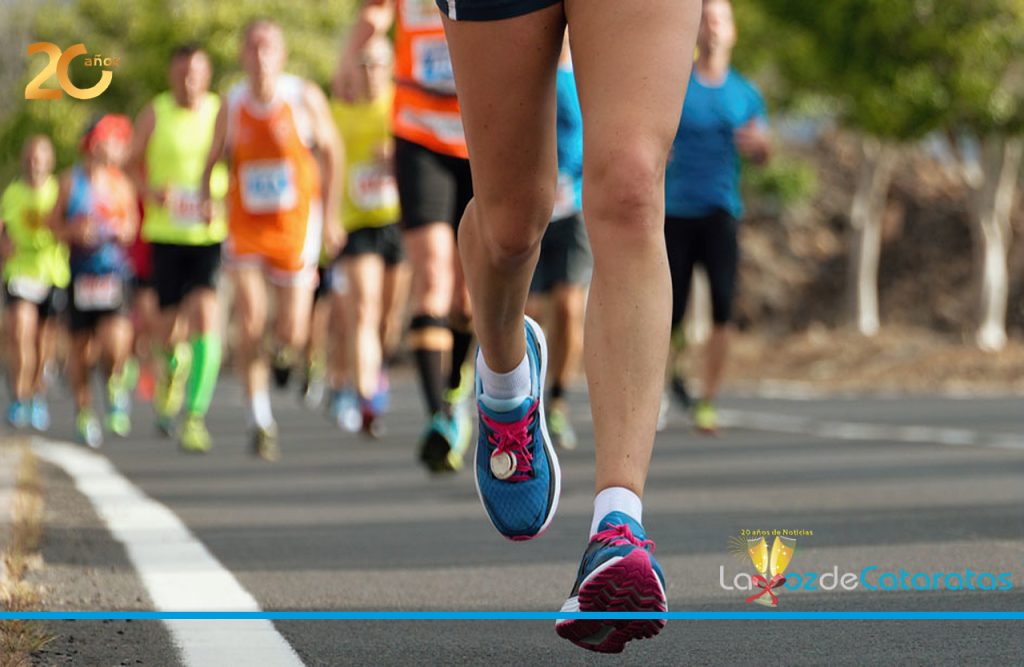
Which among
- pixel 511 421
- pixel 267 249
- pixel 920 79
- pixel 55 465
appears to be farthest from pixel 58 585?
pixel 920 79

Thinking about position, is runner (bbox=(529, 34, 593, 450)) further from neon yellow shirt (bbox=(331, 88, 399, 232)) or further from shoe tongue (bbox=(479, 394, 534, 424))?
shoe tongue (bbox=(479, 394, 534, 424))

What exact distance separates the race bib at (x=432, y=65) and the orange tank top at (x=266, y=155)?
285cm

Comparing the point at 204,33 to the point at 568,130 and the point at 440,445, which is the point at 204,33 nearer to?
the point at 568,130

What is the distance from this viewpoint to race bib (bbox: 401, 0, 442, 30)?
7.33 meters

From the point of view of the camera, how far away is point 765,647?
3.64 metres

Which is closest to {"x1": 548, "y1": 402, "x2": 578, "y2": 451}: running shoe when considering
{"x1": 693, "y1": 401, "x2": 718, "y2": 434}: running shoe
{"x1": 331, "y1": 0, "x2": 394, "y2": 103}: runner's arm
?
{"x1": 693, "y1": 401, "x2": 718, "y2": 434}: running shoe

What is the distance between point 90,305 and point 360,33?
19.3 ft

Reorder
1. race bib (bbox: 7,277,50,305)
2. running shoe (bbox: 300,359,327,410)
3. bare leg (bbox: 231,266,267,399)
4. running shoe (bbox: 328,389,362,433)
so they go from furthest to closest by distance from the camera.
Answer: running shoe (bbox: 300,359,327,410) → race bib (bbox: 7,277,50,305) → running shoe (bbox: 328,389,362,433) → bare leg (bbox: 231,266,267,399)

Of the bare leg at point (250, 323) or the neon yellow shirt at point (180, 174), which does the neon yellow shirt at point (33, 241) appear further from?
the bare leg at point (250, 323)

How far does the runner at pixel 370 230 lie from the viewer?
10.1 metres

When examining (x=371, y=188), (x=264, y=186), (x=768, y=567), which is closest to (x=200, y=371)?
(x=264, y=186)

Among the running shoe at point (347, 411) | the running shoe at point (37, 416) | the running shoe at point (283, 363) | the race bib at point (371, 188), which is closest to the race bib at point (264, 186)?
the race bib at point (371, 188)

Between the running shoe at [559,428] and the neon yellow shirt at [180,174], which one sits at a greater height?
the neon yellow shirt at [180,174]

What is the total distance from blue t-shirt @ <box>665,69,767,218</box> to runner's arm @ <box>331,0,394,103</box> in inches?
126
